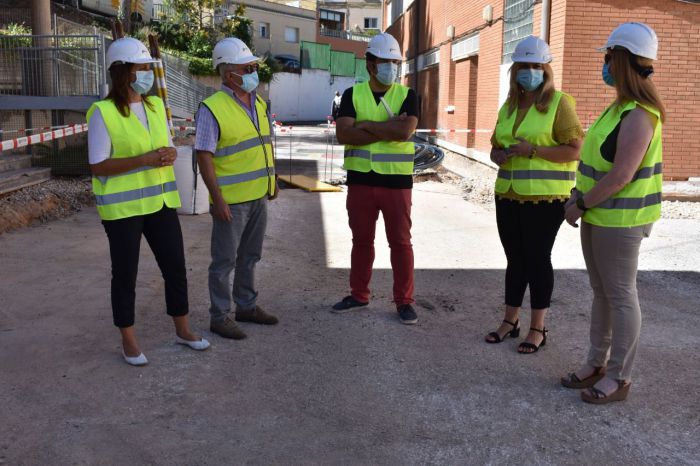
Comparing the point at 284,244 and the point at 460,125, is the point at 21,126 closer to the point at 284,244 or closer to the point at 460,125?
the point at 284,244

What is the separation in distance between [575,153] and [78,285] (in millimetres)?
4174

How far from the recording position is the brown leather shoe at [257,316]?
5234 mm

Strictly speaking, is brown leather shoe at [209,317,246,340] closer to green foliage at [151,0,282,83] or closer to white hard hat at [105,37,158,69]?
white hard hat at [105,37,158,69]

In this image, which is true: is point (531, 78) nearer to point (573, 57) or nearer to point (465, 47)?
point (573, 57)

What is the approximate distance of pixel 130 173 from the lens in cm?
425

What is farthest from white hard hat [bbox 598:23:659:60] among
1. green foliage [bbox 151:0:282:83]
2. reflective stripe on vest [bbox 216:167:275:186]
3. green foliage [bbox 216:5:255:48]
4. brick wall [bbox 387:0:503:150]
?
green foliage [bbox 216:5:255:48]

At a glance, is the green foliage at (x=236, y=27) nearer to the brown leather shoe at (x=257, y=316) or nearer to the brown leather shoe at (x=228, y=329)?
the brown leather shoe at (x=257, y=316)

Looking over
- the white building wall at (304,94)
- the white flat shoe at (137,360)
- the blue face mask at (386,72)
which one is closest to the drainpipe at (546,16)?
the blue face mask at (386,72)

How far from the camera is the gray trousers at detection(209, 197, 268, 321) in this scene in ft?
16.0

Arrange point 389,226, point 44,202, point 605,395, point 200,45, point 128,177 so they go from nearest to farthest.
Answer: point 605,395 → point 128,177 → point 389,226 → point 44,202 → point 200,45

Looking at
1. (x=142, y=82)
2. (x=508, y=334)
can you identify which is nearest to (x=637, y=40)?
(x=508, y=334)

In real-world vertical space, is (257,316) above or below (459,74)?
below

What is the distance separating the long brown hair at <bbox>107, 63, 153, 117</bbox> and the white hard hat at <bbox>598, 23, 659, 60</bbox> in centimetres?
267

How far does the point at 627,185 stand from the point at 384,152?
1.89 meters
